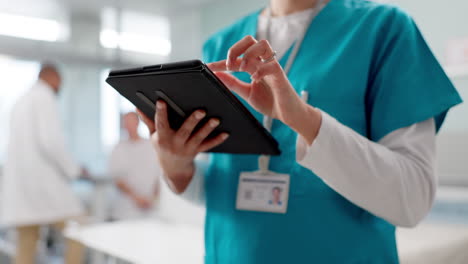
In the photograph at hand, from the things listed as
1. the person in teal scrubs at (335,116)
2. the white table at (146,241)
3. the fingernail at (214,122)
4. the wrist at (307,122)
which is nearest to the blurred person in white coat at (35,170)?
the white table at (146,241)

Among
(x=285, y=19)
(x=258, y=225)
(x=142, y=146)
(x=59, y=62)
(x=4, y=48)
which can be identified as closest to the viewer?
(x=258, y=225)

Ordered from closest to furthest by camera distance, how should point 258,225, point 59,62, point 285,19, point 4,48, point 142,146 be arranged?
point 258,225, point 285,19, point 142,146, point 4,48, point 59,62

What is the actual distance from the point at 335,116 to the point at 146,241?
4.02 feet

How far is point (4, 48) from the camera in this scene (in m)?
4.68

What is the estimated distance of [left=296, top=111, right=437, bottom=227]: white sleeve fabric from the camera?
1.95 ft

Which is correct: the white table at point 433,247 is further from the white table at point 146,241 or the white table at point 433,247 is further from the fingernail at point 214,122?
the fingernail at point 214,122

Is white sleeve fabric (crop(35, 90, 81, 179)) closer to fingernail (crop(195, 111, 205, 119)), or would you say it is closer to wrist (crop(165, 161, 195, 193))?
wrist (crop(165, 161, 195, 193))

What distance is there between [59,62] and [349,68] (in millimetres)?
5299

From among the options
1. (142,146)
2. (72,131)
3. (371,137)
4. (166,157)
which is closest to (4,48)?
(72,131)

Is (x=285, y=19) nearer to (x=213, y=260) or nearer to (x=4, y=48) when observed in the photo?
(x=213, y=260)

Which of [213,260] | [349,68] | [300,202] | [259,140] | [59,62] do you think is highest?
[59,62]

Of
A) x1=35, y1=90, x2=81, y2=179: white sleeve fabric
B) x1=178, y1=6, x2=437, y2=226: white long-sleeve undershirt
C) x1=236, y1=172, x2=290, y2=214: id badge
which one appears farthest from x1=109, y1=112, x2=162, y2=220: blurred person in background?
x1=178, y1=6, x2=437, y2=226: white long-sleeve undershirt

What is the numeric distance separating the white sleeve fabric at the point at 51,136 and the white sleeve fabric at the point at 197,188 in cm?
250

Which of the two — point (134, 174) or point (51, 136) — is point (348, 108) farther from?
point (134, 174)
